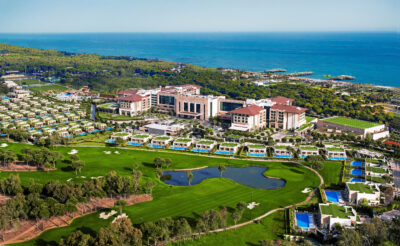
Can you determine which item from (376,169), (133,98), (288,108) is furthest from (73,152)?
(376,169)

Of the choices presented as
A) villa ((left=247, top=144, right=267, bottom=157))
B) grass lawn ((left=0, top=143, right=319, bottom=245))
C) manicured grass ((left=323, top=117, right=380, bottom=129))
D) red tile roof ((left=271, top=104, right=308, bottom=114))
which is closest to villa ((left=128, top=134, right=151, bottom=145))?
grass lawn ((left=0, top=143, right=319, bottom=245))

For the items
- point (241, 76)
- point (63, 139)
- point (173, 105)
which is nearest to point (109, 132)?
point (63, 139)

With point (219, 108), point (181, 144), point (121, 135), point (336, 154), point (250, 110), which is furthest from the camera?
point (219, 108)

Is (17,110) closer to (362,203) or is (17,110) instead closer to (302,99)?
(302,99)

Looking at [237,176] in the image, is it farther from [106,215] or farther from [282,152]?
[106,215]

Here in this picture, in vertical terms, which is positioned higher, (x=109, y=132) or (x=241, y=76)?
(x=241, y=76)

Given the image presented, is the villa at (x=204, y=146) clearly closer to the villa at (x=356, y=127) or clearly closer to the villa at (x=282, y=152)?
the villa at (x=282, y=152)

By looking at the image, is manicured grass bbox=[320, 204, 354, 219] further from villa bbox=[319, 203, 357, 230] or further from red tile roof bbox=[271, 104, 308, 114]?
red tile roof bbox=[271, 104, 308, 114]
